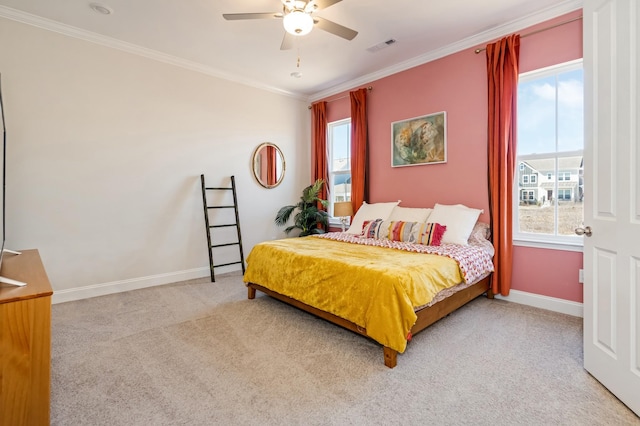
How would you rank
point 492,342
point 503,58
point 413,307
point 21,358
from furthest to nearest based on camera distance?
point 503,58, point 492,342, point 413,307, point 21,358

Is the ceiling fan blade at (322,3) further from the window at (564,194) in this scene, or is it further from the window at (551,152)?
the window at (564,194)

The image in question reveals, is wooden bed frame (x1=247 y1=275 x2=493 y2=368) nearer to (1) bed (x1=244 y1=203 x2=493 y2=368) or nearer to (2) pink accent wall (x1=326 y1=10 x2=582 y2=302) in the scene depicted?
(1) bed (x1=244 y1=203 x2=493 y2=368)

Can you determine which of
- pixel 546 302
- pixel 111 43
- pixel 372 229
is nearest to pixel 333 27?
pixel 372 229

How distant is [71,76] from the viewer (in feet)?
10.5

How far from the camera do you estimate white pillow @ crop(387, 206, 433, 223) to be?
357 centimetres

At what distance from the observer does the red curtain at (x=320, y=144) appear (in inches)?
201

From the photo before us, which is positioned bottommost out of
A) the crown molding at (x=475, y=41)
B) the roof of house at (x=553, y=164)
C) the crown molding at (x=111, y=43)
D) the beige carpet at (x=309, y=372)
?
the beige carpet at (x=309, y=372)

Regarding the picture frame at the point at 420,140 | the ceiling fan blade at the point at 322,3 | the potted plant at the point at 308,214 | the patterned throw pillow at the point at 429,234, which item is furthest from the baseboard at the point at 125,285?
the ceiling fan blade at the point at 322,3

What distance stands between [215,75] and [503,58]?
353cm

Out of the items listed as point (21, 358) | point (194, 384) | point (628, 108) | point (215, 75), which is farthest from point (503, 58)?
point (21, 358)

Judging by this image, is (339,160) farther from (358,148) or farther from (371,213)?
(371,213)

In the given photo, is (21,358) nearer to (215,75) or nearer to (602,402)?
(602,402)

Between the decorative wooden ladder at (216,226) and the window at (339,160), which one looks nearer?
the decorative wooden ladder at (216,226)

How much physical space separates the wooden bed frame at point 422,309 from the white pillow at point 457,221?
478mm
